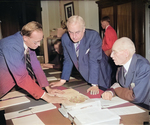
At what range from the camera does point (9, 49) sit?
1389 millimetres

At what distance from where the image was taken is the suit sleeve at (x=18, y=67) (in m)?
1.38

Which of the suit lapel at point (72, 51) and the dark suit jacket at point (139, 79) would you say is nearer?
the dark suit jacket at point (139, 79)

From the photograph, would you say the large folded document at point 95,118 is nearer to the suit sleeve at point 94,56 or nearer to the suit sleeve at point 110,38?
the suit sleeve at point 94,56

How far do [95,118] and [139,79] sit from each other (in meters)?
0.67

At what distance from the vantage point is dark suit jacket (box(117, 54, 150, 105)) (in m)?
1.44

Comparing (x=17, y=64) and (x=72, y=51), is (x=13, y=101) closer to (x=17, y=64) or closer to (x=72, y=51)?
(x=17, y=64)

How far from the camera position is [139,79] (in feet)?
4.77

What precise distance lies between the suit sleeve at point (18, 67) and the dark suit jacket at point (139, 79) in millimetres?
742

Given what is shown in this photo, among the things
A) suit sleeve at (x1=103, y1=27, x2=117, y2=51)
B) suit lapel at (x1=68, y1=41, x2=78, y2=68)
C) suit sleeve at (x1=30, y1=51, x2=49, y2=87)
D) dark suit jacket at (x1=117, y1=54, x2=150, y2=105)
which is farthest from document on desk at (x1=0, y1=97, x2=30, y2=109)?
suit sleeve at (x1=103, y1=27, x2=117, y2=51)

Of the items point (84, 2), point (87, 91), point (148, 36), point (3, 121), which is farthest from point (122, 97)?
point (84, 2)

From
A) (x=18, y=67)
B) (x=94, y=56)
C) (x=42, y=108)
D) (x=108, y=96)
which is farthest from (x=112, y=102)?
(x=18, y=67)

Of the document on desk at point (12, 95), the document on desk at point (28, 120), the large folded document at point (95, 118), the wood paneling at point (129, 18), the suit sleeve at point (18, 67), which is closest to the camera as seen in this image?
the large folded document at point (95, 118)

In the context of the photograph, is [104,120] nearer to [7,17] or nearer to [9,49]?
[9,49]

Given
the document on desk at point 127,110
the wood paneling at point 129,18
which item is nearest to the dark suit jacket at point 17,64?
the document on desk at point 127,110
